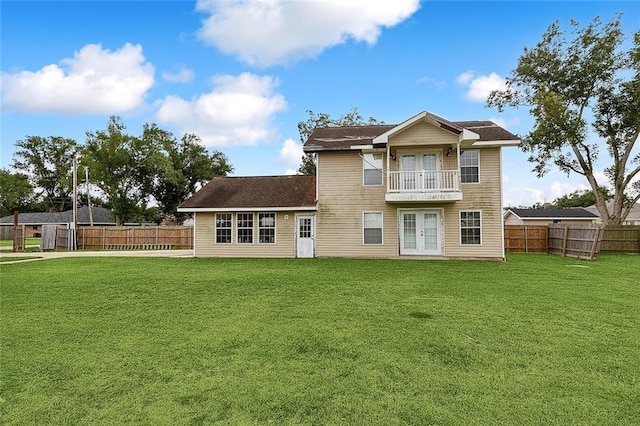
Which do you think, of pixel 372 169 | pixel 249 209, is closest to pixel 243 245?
pixel 249 209

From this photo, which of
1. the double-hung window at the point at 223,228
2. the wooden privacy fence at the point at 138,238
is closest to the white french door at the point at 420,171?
the double-hung window at the point at 223,228

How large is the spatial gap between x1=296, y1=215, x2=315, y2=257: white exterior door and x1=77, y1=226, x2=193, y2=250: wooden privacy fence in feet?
40.1

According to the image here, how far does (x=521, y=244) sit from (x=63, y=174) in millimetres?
57419

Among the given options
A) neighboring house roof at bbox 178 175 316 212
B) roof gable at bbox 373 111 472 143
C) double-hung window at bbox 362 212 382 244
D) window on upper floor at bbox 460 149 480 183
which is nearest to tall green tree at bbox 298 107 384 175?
neighboring house roof at bbox 178 175 316 212

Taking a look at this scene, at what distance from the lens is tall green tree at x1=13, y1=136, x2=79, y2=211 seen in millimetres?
50531

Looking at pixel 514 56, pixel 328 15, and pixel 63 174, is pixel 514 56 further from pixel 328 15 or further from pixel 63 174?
pixel 63 174

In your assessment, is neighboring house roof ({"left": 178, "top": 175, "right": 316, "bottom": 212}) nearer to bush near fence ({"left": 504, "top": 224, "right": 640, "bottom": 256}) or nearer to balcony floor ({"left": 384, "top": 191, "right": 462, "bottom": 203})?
balcony floor ({"left": 384, "top": 191, "right": 462, "bottom": 203})

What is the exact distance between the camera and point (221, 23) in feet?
41.8

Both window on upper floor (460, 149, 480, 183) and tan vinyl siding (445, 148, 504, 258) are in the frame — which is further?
window on upper floor (460, 149, 480, 183)

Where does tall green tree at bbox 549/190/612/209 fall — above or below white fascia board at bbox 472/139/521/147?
above

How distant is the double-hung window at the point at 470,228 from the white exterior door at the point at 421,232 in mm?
922

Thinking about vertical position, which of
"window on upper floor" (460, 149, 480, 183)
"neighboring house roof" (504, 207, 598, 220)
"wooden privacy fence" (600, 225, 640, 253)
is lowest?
"wooden privacy fence" (600, 225, 640, 253)

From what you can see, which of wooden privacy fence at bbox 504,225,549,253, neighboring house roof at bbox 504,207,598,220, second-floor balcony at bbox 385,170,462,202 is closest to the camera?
second-floor balcony at bbox 385,170,462,202

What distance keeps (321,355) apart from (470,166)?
13351 mm
